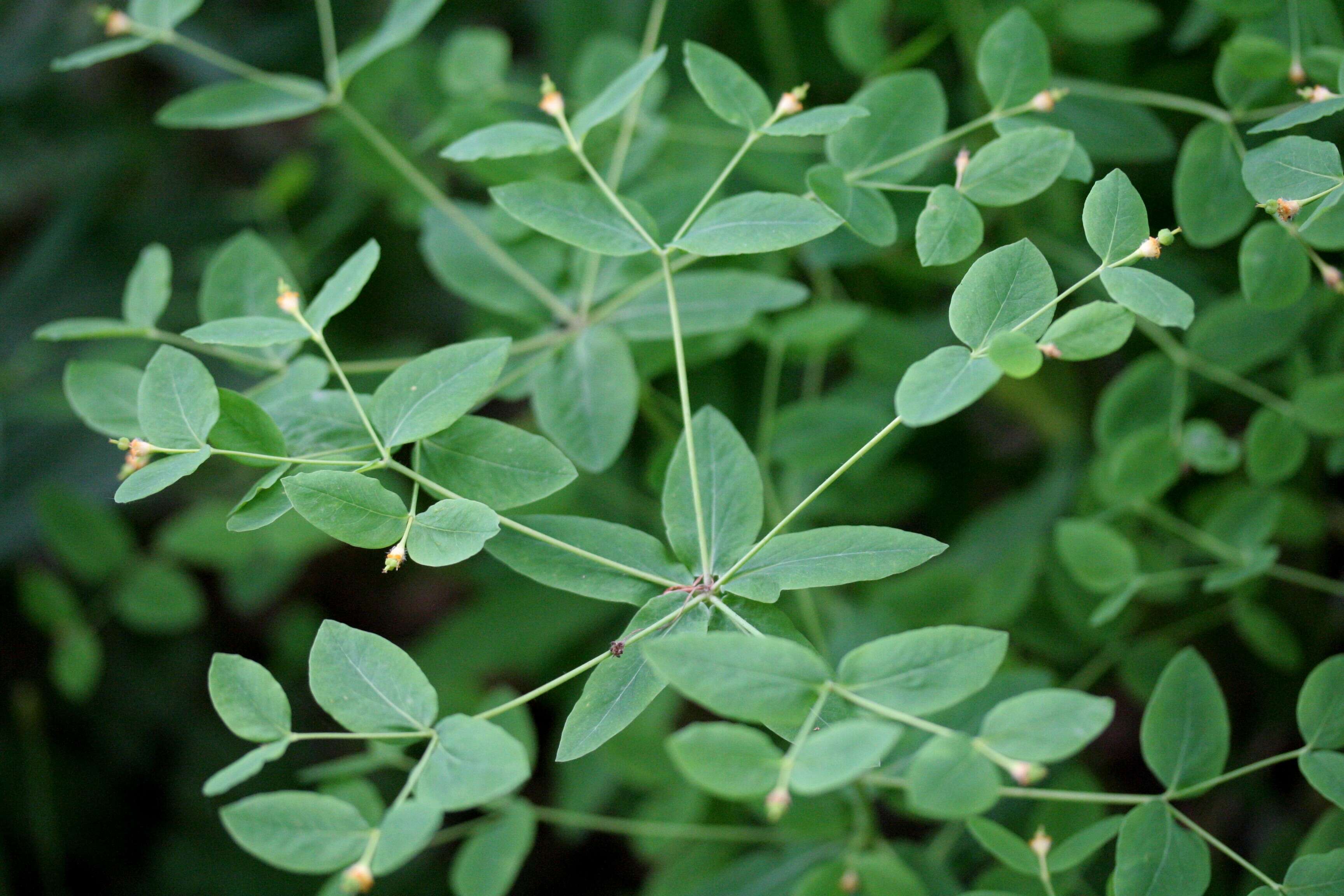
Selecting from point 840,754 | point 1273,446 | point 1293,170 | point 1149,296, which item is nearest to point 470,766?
point 840,754

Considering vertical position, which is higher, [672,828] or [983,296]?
[983,296]

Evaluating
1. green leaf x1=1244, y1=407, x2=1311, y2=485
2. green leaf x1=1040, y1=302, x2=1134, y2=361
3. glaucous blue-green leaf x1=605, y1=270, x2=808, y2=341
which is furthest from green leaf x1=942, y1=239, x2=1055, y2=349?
green leaf x1=1244, y1=407, x2=1311, y2=485

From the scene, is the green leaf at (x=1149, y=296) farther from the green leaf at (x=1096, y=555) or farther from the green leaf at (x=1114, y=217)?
the green leaf at (x=1096, y=555)

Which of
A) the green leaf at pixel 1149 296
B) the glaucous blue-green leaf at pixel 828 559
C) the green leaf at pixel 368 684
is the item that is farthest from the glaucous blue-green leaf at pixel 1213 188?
the green leaf at pixel 368 684

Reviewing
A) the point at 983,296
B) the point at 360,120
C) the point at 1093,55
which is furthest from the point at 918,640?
the point at 1093,55

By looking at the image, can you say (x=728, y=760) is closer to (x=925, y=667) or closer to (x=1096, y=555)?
(x=925, y=667)

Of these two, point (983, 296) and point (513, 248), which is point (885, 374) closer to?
point (513, 248)
